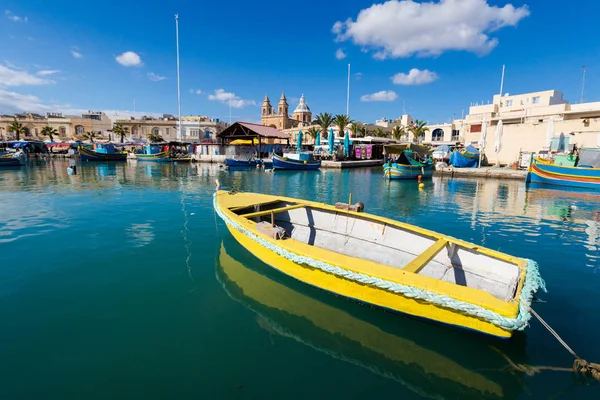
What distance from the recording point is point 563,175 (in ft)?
76.3

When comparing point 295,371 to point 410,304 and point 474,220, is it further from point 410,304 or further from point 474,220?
point 474,220

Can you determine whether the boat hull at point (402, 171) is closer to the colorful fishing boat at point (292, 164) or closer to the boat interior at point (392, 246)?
the colorful fishing boat at point (292, 164)

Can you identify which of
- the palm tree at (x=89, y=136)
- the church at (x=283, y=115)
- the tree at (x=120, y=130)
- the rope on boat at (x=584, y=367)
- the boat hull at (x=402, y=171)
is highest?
the church at (x=283, y=115)

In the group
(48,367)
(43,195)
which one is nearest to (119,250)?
(48,367)

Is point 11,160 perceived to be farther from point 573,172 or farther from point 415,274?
point 573,172

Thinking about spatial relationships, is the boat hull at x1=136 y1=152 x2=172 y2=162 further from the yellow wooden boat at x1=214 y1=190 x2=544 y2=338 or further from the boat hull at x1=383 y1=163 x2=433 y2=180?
the yellow wooden boat at x1=214 y1=190 x2=544 y2=338

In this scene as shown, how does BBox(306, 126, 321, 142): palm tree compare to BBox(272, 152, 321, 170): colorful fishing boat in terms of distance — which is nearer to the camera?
BBox(272, 152, 321, 170): colorful fishing boat

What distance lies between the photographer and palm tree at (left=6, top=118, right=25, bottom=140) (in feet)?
215

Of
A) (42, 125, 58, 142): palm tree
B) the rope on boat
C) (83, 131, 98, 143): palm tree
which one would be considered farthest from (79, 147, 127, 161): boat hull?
the rope on boat

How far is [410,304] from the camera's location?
4246 mm

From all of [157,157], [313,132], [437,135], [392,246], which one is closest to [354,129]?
[313,132]

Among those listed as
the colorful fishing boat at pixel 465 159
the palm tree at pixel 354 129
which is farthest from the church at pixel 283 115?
the colorful fishing boat at pixel 465 159

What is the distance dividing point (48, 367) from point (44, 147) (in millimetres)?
77923

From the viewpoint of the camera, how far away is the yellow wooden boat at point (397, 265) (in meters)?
3.77
